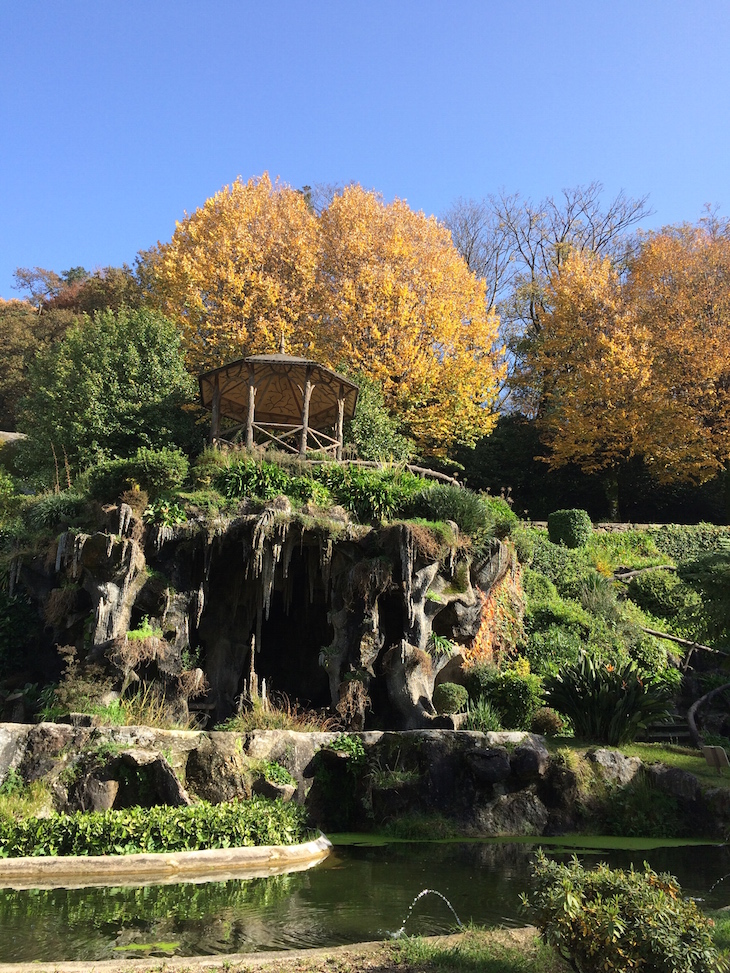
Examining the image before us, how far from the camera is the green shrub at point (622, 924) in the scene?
179 inches

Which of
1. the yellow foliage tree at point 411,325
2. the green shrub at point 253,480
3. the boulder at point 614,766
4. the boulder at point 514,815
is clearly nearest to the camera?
the boulder at point 514,815

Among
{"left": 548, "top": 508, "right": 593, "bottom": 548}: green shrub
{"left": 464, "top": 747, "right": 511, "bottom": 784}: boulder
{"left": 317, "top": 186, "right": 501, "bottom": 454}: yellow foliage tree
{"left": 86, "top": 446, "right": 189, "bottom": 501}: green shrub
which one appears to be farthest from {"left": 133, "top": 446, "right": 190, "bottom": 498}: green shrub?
{"left": 548, "top": 508, "right": 593, "bottom": 548}: green shrub

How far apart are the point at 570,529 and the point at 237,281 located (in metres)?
14.7

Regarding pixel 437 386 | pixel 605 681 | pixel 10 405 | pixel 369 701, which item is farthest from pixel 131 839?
pixel 10 405

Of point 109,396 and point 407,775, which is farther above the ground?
point 109,396

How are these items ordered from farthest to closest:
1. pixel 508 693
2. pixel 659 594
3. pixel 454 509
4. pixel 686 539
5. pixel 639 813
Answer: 1. pixel 686 539
2. pixel 659 594
3. pixel 454 509
4. pixel 508 693
5. pixel 639 813

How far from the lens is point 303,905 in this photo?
7.42 m

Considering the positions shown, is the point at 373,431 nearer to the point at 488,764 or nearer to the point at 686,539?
the point at 686,539

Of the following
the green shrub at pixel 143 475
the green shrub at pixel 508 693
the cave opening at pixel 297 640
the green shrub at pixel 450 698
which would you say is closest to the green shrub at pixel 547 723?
the green shrub at pixel 508 693

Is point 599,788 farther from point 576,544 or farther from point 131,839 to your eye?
point 576,544

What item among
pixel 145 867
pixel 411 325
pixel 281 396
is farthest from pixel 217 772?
pixel 411 325

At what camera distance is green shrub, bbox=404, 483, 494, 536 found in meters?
16.4

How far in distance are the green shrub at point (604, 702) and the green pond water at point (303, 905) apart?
338 cm

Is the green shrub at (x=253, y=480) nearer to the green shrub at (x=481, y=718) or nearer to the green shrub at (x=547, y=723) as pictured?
the green shrub at (x=481, y=718)
